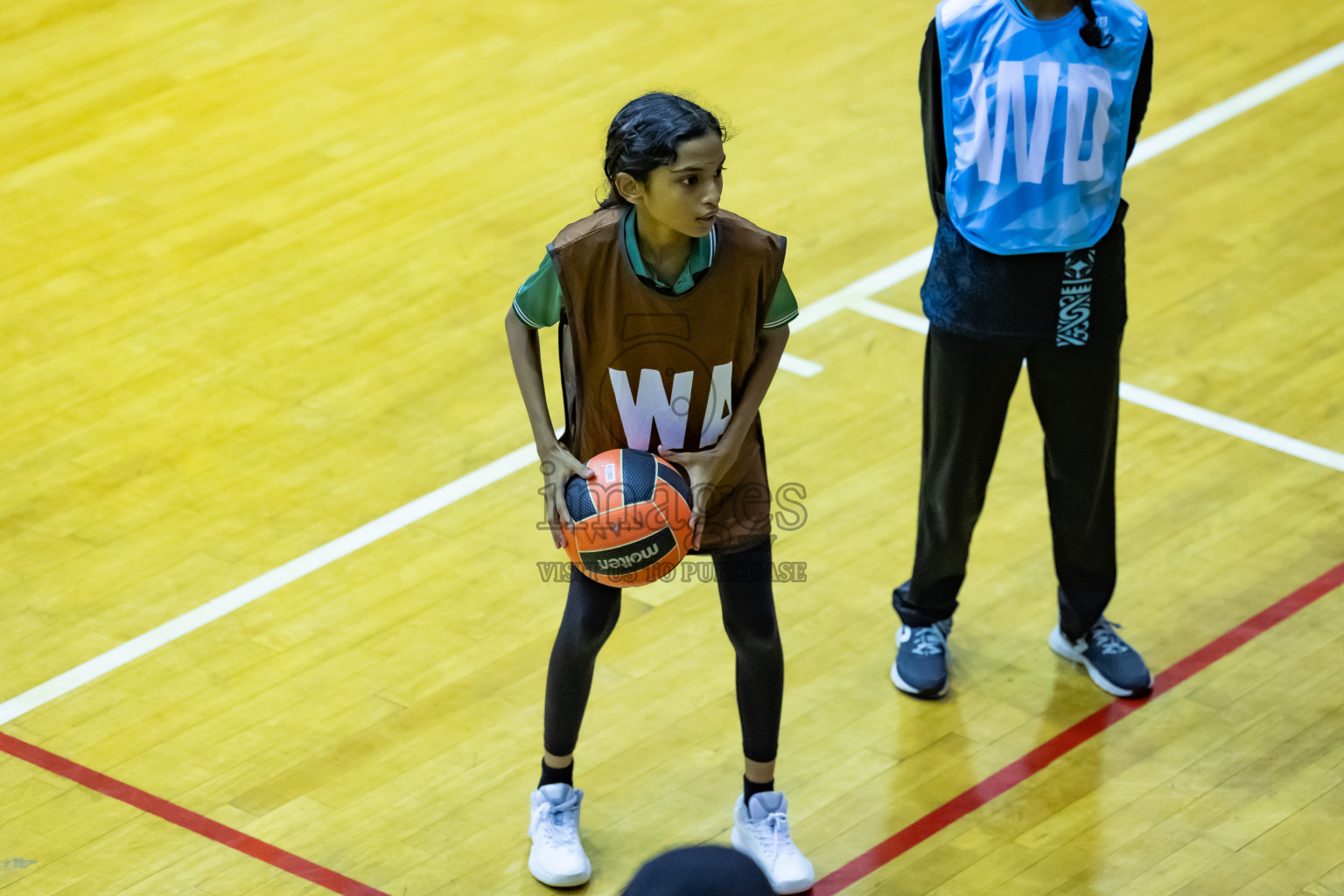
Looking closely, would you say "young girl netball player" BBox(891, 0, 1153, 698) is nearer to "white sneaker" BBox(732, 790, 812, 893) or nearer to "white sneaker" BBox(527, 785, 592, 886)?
"white sneaker" BBox(732, 790, 812, 893)

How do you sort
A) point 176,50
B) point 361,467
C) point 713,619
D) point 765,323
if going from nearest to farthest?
point 765,323 → point 713,619 → point 361,467 → point 176,50

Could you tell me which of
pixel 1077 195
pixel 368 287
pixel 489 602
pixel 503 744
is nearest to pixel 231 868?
pixel 503 744

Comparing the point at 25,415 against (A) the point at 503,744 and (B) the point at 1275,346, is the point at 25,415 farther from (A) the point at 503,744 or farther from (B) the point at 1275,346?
(B) the point at 1275,346

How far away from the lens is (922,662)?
15.6ft

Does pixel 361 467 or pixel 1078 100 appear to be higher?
pixel 1078 100

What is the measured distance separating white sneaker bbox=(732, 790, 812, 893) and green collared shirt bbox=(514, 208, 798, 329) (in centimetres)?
112

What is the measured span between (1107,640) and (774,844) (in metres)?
1.21

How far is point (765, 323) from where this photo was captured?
374cm

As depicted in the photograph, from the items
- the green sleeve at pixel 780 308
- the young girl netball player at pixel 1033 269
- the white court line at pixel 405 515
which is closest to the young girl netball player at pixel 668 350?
the green sleeve at pixel 780 308

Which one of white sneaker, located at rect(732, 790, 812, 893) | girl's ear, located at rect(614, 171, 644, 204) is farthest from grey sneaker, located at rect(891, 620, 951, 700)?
girl's ear, located at rect(614, 171, 644, 204)

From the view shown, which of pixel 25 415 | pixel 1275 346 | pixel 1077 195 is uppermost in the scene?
pixel 1077 195

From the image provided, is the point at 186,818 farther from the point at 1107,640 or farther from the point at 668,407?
the point at 1107,640

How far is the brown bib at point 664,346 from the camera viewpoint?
3.61 m

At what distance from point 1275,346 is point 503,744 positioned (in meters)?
3.28
